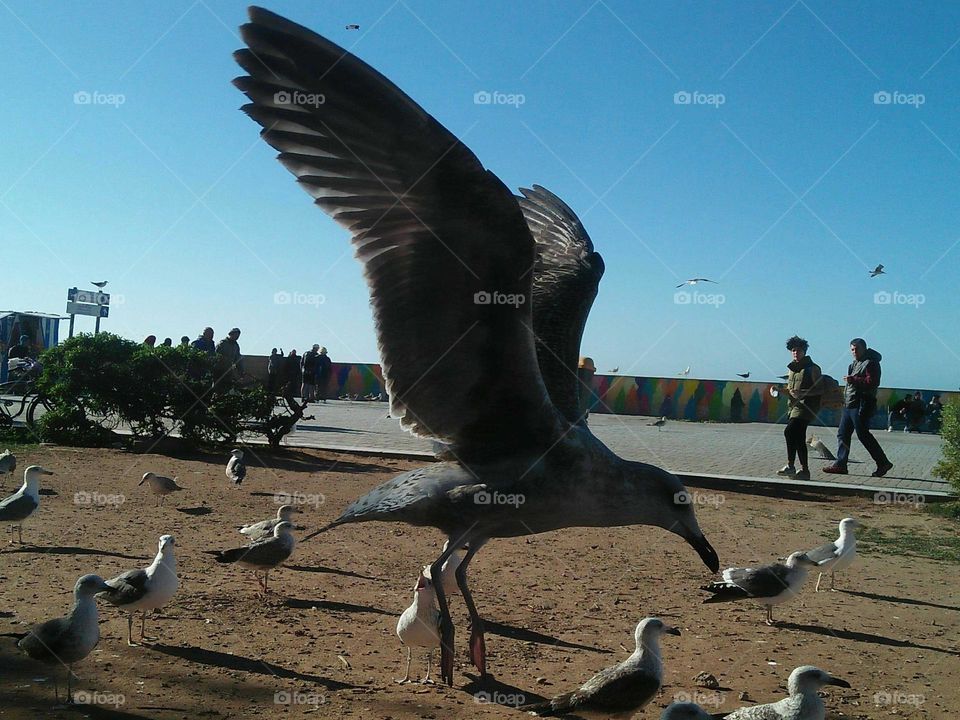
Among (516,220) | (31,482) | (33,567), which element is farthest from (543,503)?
(31,482)

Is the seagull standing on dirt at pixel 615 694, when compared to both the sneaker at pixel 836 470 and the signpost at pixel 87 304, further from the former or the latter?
the signpost at pixel 87 304

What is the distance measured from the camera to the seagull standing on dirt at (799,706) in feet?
12.4

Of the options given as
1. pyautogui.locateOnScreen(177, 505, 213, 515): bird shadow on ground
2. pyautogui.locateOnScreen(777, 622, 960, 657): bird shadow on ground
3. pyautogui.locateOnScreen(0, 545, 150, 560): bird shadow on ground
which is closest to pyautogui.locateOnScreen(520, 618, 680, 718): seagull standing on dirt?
pyautogui.locateOnScreen(777, 622, 960, 657): bird shadow on ground

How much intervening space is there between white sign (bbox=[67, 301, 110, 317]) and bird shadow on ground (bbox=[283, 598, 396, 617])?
63.3ft

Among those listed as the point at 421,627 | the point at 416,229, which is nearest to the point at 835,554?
the point at 421,627

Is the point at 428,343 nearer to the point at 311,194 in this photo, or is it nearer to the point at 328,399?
the point at 311,194

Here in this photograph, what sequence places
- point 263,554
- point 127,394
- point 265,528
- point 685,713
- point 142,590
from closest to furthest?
point 685,713 < point 142,590 < point 263,554 < point 265,528 < point 127,394

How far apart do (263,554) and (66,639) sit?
1997mm

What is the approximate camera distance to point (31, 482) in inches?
293

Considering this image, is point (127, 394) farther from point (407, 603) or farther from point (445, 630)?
point (445, 630)

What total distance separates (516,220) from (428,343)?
3.00 feet

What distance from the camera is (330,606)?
5883mm

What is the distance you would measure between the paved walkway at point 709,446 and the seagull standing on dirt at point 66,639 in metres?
7.18

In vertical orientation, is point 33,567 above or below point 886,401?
Answer: below
